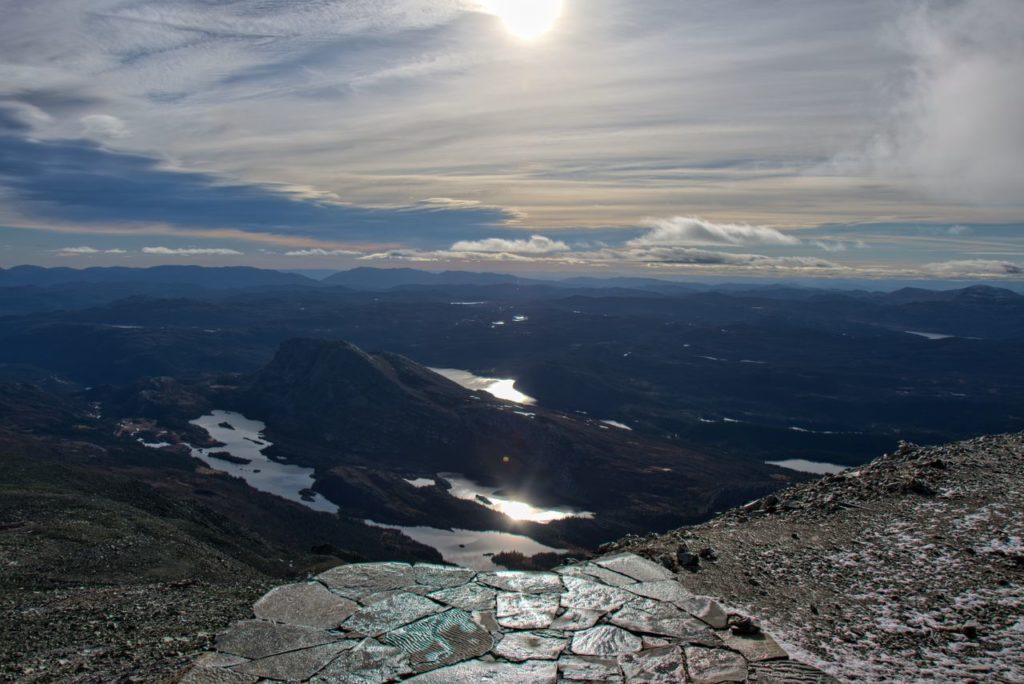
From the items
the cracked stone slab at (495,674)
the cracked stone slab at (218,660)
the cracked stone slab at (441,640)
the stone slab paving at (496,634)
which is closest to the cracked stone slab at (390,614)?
the stone slab paving at (496,634)

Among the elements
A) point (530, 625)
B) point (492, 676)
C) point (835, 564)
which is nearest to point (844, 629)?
point (835, 564)

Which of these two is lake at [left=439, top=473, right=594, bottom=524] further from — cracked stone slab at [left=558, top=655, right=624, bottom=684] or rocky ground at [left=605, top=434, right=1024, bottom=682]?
cracked stone slab at [left=558, top=655, right=624, bottom=684]

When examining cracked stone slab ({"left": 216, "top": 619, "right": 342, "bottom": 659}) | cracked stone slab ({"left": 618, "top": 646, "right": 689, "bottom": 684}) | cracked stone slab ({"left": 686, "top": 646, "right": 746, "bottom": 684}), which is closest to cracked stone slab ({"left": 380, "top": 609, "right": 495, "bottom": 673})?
cracked stone slab ({"left": 216, "top": 619, "right": 342, "bottom": 659})

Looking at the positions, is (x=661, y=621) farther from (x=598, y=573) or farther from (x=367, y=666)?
(x=367, y=666)

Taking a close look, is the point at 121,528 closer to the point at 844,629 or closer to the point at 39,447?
the point at 844,629

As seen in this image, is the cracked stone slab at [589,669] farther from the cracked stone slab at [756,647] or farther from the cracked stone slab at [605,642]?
the cracked stone slab at [756,647]

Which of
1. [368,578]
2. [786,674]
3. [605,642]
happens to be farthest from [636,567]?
[368,578]
